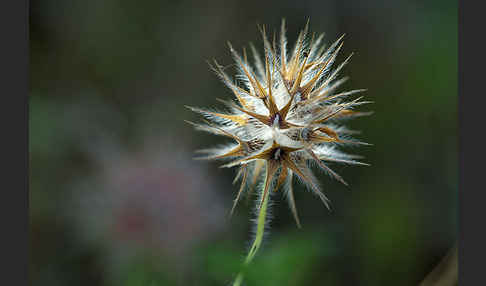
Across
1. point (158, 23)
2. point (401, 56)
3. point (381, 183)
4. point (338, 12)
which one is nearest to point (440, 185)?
point (381, 183)

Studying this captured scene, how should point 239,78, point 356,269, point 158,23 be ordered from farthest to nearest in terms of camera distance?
point 158,23, point 356,269, point 239,78

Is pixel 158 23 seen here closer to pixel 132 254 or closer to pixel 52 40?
pixel 52 40

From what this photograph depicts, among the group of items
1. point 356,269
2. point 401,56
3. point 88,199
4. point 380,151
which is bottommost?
point 356,269

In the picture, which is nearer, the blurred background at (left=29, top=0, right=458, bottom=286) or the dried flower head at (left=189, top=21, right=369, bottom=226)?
the dried flower head at (left=189, top=21, right=369, bottom=226)

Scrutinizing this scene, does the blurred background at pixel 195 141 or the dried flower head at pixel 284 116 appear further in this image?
the blurred background at pixel 195 141
